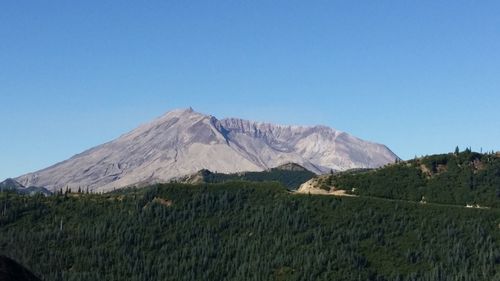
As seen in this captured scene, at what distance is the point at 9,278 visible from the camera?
224 ft

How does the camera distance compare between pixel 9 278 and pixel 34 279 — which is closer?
pixel 9 278

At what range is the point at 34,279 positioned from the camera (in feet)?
246

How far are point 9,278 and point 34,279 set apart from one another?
7.22m
